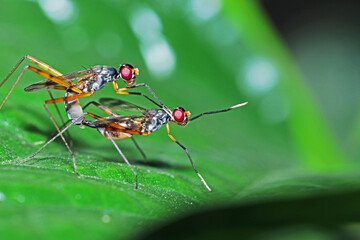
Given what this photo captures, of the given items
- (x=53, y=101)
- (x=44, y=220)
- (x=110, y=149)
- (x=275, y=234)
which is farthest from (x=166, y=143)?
(x=44, y=220)

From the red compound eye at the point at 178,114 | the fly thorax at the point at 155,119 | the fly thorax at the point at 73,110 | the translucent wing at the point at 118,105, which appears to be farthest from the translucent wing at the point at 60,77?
the red compound eye at the point at 178,114

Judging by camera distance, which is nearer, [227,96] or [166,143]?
[166,143]

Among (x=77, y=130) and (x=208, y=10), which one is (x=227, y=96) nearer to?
(x=208, y=10)

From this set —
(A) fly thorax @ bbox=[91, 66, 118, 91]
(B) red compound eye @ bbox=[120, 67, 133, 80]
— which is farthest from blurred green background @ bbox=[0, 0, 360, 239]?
(B) red compound eye @ bbox=[120, 67, 133, 80]

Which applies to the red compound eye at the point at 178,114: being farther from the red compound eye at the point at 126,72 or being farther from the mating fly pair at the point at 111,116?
A: the red compound eye at the point at 126,72

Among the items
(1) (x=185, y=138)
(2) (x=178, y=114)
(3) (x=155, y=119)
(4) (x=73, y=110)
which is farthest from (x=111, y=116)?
(1) (x=185, y=138)
